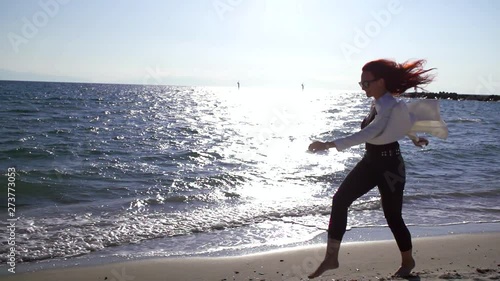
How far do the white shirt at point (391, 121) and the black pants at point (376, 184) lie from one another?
7.6 inches

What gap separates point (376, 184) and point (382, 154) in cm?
27

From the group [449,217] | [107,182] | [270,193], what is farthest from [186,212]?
[449,217]

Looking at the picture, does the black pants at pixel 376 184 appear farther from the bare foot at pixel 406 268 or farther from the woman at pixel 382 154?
the bare foot at pixel 406 268

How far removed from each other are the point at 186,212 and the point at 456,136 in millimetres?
22617

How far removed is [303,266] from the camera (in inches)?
216

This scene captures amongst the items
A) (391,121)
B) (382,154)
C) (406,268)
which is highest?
(391,121)

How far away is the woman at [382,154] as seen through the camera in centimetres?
396

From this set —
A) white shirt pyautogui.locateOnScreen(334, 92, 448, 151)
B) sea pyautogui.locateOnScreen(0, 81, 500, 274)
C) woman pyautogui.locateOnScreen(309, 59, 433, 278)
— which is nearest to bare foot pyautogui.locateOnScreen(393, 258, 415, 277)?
woman pyautogui.locateOnScreen(309, 59, 433, 278)

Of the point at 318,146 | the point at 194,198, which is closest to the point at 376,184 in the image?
the point at 318,146

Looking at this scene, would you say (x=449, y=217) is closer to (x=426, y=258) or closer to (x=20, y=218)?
(x=426, y=258)

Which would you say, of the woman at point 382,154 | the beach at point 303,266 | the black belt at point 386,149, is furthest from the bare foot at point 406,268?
the black belt at point 386,149

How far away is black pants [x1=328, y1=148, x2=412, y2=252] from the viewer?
405 cm

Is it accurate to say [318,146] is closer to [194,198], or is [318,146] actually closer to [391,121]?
[391,121]

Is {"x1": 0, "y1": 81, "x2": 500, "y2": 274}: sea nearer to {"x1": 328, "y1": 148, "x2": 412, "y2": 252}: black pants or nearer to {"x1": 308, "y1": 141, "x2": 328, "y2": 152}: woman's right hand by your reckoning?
{"x1": 328, "y1": 148, "x2": 412, "y2": 252}: black pants
